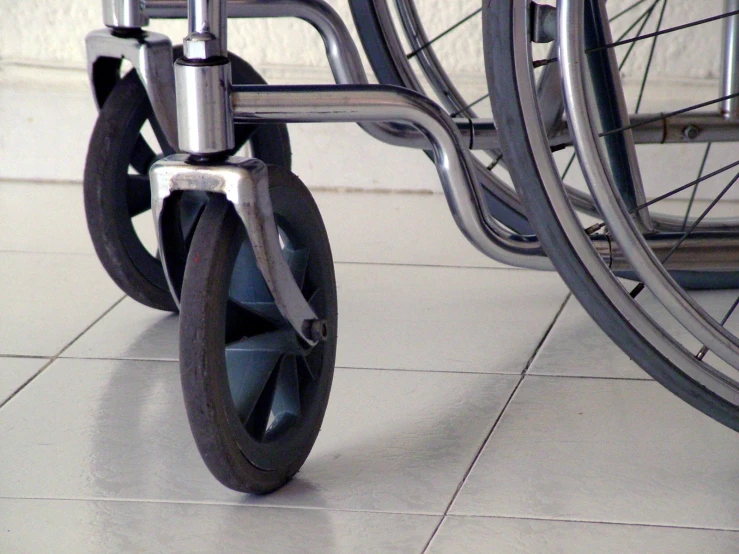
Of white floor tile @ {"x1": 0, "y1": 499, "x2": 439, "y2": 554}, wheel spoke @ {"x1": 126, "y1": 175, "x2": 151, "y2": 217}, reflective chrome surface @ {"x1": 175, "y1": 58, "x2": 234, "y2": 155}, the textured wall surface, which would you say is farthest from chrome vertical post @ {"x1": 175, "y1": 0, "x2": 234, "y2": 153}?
the textured wall surface

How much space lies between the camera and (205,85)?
0.80 m

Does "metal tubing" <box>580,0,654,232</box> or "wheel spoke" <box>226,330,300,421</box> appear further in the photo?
"metal tubing" <box>580,0,654,232</box>

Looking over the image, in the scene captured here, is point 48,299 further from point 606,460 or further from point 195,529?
point 606,460

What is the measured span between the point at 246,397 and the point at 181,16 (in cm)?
46

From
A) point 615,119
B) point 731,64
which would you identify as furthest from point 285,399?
point 731,64

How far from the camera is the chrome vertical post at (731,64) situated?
122 centimetres

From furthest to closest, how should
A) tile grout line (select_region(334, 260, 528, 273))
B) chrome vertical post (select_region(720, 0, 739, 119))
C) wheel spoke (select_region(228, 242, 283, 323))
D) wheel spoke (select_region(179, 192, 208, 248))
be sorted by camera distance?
1. tile grout line (select_region(334, 260, 528, 273))
2. chrome vertical post (select_region(720, 0, 739, 119))
3. wheel spoke (select_region(179, 192, 208, 248))
4. wheel spoke (select_region(228, 242, 283, 323))

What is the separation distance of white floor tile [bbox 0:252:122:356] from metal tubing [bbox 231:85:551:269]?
1.87ft

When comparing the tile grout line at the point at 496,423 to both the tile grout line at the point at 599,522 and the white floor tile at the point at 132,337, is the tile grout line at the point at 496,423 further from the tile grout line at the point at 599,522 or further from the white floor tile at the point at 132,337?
the white floor tile at the point at 132,337

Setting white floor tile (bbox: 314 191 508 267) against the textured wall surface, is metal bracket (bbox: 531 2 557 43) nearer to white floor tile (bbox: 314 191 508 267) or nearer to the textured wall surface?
white floor tile (bbox: 314 191 508 267)

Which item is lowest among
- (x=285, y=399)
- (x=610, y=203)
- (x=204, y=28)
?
(x=285, y=399)

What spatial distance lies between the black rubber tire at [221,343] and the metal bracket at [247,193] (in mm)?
26

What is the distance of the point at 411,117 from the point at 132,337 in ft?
1.87

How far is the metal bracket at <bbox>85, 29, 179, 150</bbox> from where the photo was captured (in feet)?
3.46
